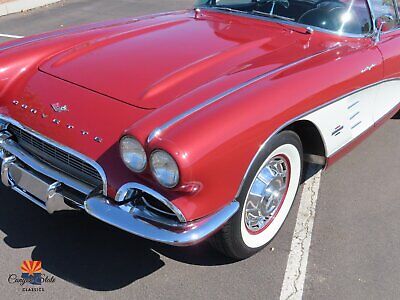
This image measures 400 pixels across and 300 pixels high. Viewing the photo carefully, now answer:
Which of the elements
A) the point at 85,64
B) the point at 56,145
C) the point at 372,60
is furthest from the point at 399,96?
the point at 56,145

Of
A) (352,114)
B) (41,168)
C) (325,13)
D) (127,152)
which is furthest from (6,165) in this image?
(325,13)

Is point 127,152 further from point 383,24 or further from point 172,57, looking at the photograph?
point 383,24

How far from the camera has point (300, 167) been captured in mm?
2914

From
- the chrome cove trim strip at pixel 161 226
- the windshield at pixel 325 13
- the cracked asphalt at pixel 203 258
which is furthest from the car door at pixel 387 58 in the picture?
the chrome cove trim strip at pixel 161 226

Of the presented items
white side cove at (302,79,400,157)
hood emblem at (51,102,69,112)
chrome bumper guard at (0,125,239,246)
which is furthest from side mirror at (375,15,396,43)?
hood emblem at (51,102,69,112)

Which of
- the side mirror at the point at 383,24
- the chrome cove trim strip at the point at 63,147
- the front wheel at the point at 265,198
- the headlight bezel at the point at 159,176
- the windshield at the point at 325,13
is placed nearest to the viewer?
the headlight bezel at the point at 159,176

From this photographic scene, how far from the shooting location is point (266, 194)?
2707 millimetres

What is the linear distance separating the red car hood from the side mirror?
0.65m

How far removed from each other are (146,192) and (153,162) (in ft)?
0.59

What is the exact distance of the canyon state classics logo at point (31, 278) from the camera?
2.54 m

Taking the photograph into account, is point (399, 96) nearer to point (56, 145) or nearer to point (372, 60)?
point (372, 60)

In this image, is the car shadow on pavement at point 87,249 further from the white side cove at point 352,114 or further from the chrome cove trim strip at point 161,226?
the white side cove at point 352,114

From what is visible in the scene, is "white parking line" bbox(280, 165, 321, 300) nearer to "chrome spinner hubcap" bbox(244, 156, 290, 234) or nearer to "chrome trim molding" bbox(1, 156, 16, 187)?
"chrome spinner hubcap" bbox(244, 156, 290, 234)

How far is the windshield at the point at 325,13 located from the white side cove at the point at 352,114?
18.7 inches
